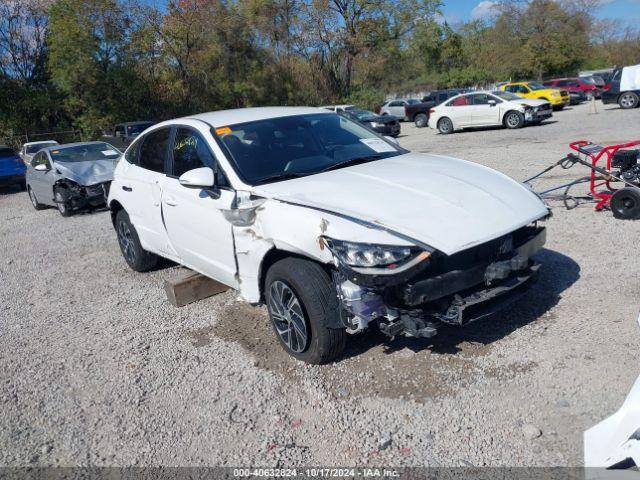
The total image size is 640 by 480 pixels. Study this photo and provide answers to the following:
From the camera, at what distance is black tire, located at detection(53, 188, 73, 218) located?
37.2 feet

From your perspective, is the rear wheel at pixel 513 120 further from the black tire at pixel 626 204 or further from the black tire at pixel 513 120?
the black tire at pixel 626 204

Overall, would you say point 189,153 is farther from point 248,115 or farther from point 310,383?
point 310,383

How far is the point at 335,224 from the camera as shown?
11.6 ft

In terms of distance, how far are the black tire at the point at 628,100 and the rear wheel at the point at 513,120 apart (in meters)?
6.95

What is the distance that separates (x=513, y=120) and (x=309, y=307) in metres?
19.4

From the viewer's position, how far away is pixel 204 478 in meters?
3.02

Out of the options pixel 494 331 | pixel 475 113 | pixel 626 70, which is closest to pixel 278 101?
pixel 475 113

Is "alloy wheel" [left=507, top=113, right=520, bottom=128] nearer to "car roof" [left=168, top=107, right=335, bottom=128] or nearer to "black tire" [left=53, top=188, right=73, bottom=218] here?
"black tire" [left=53, top=188, right=73, bottom=218]

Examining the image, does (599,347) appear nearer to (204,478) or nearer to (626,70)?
(204,478)

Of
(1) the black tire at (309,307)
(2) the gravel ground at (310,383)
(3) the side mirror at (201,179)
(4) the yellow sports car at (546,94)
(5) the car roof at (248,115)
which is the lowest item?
(4) the yellow sports car at (546,94)

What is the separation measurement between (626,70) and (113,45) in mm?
24020

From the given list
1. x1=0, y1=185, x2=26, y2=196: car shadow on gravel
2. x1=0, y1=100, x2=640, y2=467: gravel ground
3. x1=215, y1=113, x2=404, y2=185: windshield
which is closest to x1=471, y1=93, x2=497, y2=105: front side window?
x1=0, y1=185, x2=26, y2=196: car shadow on gravel

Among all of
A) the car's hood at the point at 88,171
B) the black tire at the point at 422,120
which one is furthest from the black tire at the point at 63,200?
the black tire at the point at 422,120

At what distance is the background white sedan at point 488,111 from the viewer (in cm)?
2089
